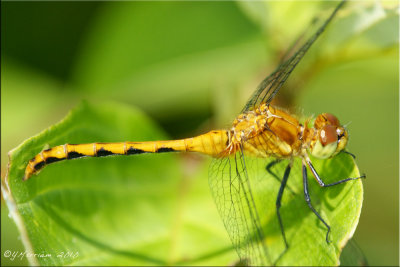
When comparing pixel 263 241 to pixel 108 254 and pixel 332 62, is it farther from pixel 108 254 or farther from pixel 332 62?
pixel 332 62

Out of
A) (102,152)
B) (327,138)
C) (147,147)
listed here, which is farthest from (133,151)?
(327,138)

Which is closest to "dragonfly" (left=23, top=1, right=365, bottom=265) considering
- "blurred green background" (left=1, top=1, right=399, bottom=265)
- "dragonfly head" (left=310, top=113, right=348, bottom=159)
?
"dragonfly head" (left=310, top=113, right=348, bottom=159)

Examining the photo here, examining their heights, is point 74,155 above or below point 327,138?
above

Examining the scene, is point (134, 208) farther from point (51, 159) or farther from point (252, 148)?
point (252, 148)

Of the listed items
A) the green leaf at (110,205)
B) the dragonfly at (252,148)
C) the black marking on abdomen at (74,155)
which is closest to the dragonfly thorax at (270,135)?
the dragonfly at (252,148)

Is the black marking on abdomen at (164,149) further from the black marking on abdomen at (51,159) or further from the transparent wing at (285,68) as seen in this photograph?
the black marking on abdomen at (51,159)

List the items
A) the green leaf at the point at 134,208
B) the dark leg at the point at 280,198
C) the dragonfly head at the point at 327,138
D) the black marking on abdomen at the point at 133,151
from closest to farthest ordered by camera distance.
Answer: the green leaf at the point at 134,208
the dark leg at the point at 280,198
the dragonfly head at the point at 327,138
the black marking on abdomen at the point at 133,151

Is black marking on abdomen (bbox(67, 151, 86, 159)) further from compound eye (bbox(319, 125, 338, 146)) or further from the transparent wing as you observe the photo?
compound eye (bbox(319, 125, 338, 146))
